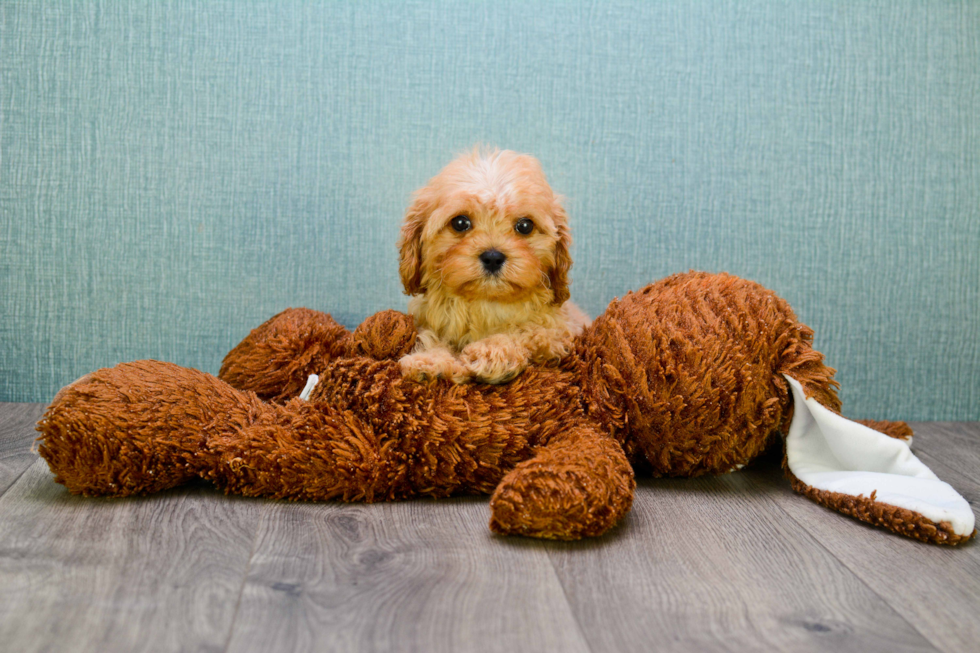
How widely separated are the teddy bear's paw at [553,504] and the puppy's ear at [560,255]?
495 mm

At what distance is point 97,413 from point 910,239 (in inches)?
91.6

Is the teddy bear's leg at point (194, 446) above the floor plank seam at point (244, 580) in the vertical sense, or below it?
above

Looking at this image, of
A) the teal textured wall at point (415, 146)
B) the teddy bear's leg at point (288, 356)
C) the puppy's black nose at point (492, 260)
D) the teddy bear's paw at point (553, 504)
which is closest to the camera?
the teddy bear's paw at point (553, 504)

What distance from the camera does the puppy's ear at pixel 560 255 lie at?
168 cm

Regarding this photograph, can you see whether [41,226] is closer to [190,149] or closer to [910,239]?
[190,149]

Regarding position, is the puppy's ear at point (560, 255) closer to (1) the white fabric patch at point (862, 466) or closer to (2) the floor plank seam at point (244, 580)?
(1) the white fabric patch at point (862, 466)

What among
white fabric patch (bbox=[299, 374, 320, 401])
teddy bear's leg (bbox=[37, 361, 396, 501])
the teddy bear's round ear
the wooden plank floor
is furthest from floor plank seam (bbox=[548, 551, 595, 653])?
white fabric patch (bbox=[299, 374, 320, 401])

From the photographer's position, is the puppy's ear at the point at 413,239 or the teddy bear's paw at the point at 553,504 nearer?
the teddy bear's paw at the point at 553,504

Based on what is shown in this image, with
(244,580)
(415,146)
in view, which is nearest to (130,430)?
(244,580)

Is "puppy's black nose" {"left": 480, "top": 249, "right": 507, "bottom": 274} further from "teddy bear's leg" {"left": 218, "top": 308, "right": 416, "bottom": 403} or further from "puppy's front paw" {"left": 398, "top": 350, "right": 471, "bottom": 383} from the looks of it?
"teddy bear's leg" {"left": 218, "top": 308, "right": 416, "bottom": 403}

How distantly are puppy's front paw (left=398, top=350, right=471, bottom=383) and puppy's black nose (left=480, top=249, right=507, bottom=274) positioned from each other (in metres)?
0.21

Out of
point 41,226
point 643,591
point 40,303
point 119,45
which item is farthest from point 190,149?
point 643,591

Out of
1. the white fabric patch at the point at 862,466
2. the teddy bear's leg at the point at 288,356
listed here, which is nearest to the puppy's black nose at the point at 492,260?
the teddy bear's leg at the point at 288,356

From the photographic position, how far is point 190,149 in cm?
221
